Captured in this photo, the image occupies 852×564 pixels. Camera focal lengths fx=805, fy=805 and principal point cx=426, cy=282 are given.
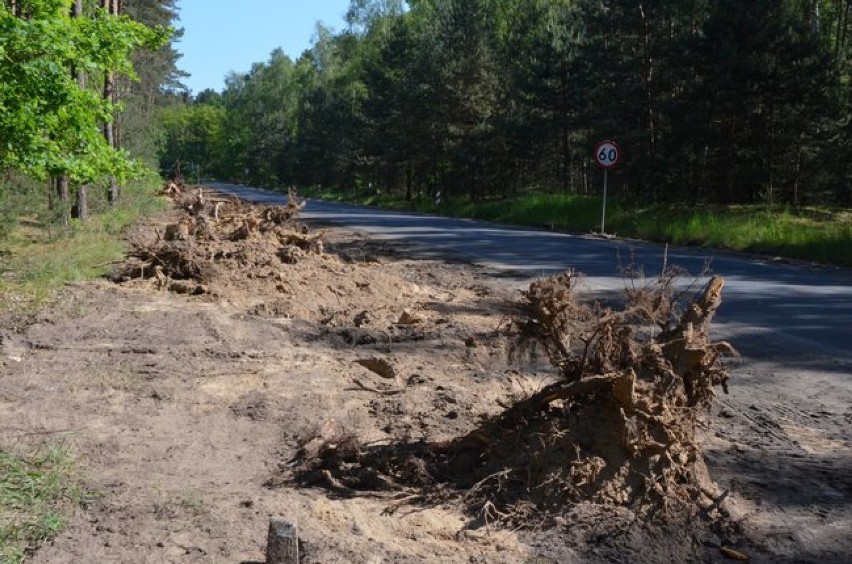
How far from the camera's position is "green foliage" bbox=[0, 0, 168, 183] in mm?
9891

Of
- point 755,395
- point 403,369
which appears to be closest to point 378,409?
point 403,369

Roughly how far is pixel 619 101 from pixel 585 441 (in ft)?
94.9

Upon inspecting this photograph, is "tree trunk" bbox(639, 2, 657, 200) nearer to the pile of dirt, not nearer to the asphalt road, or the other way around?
the asphalt road

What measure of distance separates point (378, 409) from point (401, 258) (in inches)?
385

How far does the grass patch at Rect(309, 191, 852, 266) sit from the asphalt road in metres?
1.31

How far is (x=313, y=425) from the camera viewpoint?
18.8 feet

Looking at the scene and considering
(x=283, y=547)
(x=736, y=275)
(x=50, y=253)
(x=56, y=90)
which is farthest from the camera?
(x=50, y=253)

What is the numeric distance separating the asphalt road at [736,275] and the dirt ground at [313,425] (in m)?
0.93

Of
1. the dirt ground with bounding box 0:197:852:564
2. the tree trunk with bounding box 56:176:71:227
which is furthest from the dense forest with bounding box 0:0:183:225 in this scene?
the dirt ground with bounding box 0:197:852:564

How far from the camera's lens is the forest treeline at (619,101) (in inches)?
986

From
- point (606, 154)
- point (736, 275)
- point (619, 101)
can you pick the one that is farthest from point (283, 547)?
point (619, 101)

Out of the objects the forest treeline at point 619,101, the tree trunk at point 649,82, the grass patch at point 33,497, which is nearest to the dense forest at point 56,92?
the grass patch at point 33,497

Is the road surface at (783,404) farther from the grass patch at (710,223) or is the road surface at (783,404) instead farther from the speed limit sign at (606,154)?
the speed limit sign at (606,154)

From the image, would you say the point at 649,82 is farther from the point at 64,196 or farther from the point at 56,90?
the point at 56,90
